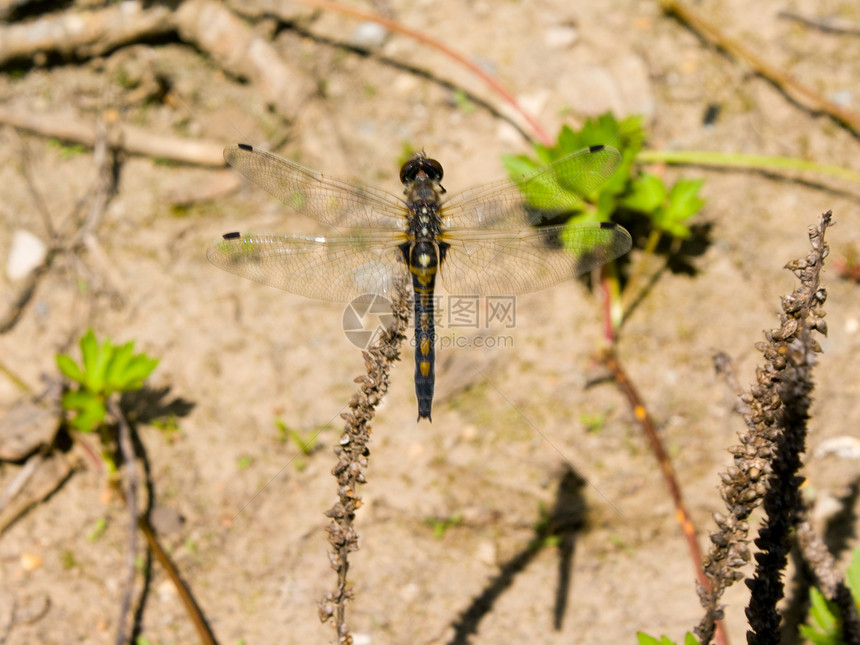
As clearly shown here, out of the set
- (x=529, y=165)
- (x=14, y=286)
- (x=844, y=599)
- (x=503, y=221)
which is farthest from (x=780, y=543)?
(x=14, y=286)

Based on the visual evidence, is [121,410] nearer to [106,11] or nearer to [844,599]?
[106,11]

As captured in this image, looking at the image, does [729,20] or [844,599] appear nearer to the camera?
[844,599]

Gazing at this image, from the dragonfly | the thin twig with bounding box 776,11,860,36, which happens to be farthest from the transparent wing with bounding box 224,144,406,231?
the thin twig with bounding box 776,11,860,36

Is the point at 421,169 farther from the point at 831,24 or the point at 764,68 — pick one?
the point at 831,24

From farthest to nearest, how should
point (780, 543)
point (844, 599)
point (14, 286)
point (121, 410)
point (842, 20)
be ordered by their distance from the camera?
1. point (842, 20)
2. point (14, 286)
3. point (121, 410)
4. point (844, 599)
5. point (780, 543)

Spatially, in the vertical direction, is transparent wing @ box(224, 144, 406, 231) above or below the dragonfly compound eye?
below

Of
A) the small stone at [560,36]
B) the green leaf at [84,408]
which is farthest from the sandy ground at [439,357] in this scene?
the green leaf at [84,408]

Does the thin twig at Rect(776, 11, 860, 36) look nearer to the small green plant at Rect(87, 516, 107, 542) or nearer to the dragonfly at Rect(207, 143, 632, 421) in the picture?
the dragonfly at Rect(207, 143, 632, 421)
